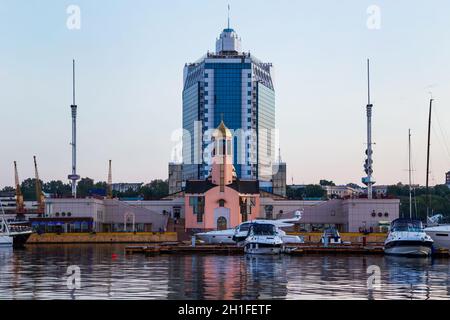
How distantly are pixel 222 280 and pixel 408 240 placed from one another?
40391 mm

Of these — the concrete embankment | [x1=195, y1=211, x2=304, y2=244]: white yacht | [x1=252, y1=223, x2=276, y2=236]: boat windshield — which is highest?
[x1=252, y1=223, x2=276, y2=236]: boat windshield

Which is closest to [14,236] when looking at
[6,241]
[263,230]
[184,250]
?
[6,241]

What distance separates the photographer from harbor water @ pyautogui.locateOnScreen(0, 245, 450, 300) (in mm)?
44469

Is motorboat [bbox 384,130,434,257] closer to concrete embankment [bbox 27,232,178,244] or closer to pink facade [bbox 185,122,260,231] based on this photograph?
concrete embankment [bbox 27,232,178,244]

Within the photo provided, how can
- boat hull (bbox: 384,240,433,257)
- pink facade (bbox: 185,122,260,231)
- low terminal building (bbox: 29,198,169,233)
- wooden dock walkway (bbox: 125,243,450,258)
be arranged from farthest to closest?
low terminal building (bbox: 29,198,169,233) → pink facade (bbox: 185,122,260,231) → wooden dock walkway (bbox: 125,243,450,258) → boat hull (bbox: 384,240,433,257)

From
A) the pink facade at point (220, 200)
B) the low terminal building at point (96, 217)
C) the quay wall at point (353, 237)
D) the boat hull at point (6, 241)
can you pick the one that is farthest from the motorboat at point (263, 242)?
the low terminal building at point (96, 217)

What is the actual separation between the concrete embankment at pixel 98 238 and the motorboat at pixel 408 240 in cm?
5494

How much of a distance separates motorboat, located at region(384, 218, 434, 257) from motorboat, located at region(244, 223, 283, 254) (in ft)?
38.4

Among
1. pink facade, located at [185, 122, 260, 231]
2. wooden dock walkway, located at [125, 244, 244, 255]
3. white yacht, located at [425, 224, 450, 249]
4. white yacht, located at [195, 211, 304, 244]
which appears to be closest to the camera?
wooden dock walkway, located at [125, 244, 244, 255]

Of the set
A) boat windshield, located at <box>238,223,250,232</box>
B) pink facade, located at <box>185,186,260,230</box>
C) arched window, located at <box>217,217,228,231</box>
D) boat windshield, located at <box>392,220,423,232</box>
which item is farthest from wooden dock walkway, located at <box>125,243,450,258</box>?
pink facade, located at <box>185,186,260,230</box>

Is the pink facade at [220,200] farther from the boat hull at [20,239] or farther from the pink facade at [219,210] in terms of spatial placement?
the boat hull at [20,239]
